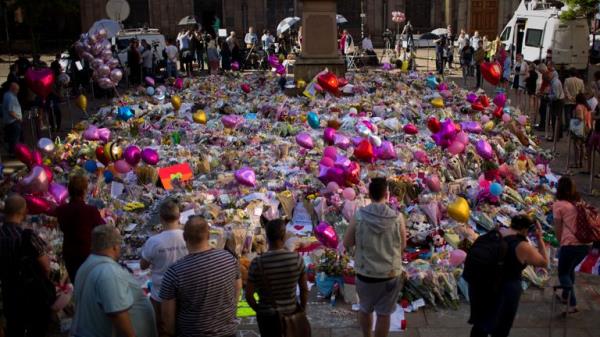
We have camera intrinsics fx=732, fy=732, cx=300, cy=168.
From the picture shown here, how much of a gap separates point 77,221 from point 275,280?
218 cm

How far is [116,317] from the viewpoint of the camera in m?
4.29

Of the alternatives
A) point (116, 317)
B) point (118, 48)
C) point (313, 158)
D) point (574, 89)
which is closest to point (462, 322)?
point (116, 317)

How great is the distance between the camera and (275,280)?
187 inches

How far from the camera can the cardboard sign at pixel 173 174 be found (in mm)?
10102

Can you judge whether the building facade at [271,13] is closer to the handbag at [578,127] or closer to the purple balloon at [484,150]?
the handbag at [578,127]

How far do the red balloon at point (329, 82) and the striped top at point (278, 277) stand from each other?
10828 mm

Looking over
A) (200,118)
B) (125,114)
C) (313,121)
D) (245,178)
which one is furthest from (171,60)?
(245,178)

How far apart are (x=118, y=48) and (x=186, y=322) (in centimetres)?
2343

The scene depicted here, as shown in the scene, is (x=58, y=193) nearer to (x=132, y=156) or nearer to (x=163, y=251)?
(x=132, y=156)

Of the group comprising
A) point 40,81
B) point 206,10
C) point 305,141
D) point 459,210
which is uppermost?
point 206,10

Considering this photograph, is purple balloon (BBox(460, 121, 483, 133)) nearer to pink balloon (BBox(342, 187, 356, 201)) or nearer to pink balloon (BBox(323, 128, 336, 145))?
pink balloon (BBox(323, 128, 336, 145))

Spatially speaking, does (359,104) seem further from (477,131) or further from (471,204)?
(471,204)

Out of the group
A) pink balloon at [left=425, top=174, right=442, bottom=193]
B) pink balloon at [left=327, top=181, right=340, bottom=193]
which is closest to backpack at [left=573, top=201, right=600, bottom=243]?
pink balloon at [left=425, top=174, right=442, bottom=193]

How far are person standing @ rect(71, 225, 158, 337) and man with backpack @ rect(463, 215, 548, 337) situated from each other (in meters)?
2.43
